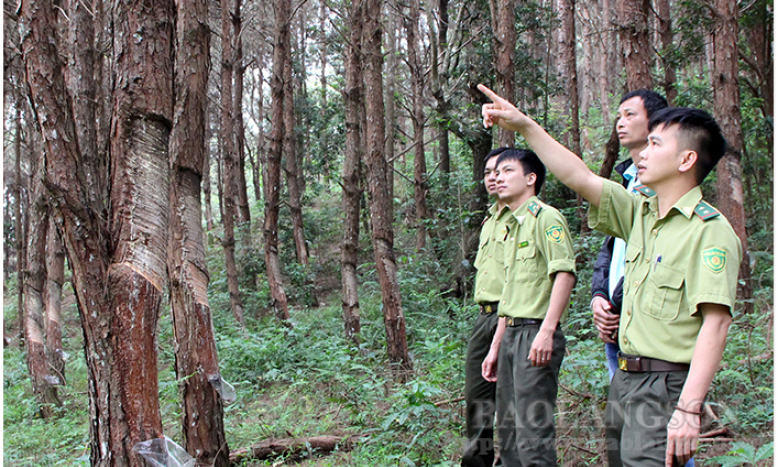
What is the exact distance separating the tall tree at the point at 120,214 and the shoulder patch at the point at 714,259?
2264 millimetres

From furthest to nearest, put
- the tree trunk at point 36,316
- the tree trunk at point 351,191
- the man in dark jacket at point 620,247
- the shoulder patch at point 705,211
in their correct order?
the tree trunk at point 351,191 < the tree trunk at point 36,316 < the man in dark jacket at point 620,247 < the shoulder patch at point 705,211

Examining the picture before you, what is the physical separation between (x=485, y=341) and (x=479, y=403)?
37 centimetres

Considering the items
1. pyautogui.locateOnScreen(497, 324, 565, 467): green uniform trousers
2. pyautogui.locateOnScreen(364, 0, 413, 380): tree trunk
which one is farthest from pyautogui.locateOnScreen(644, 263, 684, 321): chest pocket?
pyautogui.locateOnScreen(364, 0, 413, 380): tree trunk

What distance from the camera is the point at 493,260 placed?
322cm

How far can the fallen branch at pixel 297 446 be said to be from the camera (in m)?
3.91

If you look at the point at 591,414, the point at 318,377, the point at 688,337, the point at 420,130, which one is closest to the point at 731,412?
the point at 591,414

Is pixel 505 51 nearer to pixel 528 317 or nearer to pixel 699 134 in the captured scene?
pixel 528 317

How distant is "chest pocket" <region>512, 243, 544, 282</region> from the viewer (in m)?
2.85

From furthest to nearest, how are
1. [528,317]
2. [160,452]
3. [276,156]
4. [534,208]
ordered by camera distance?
[276,156] < [534,208] < [528,317] < [160,452]

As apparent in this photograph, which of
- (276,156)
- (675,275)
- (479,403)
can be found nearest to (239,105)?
(276,156)

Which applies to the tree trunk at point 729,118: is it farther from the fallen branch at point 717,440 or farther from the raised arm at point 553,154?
the raised arm at point 553,154

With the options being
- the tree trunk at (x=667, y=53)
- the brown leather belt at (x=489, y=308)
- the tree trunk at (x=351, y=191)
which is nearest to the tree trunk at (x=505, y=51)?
the tree trunk at (x=351, y=191)

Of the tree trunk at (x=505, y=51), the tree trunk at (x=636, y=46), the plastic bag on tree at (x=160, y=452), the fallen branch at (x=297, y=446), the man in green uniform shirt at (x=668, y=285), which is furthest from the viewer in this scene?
the tree trunk at (x=505, y=51)

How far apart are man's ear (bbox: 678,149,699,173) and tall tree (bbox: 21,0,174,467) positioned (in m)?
2.26
